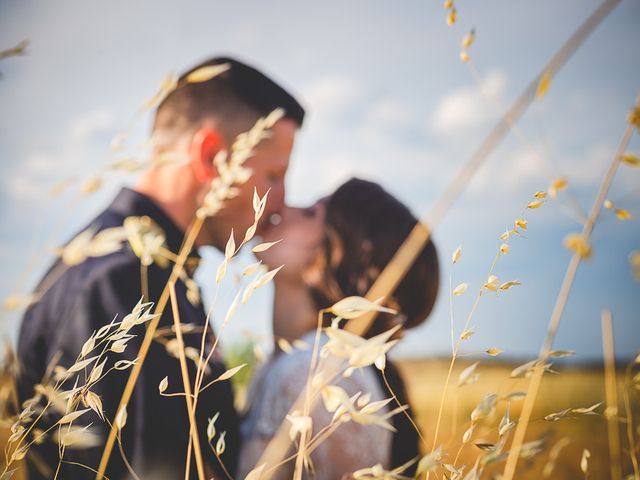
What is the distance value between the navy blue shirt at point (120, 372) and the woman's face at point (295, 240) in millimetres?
923

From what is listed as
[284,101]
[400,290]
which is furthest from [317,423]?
[284,101]

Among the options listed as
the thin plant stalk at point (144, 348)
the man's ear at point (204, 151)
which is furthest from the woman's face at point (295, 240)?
the thin plant stalk at point (144, 348)

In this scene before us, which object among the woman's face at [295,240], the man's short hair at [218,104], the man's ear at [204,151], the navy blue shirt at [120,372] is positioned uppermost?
the man's short hair at [218,104]

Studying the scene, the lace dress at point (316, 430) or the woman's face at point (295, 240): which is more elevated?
the woman's face at point (295, 240)

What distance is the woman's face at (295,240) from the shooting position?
2213 millimetres

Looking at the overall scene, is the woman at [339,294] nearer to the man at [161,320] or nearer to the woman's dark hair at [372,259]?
the woman's dark hair at [372,259]

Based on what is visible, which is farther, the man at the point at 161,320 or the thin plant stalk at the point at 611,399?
the man at the point at 161,320

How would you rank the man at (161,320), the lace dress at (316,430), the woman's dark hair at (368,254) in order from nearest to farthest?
1. the man at (161,320)
2. the lace dress at (316,430)
3. the woman's dark hair at (368,254)

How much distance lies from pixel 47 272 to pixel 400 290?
4.60ft

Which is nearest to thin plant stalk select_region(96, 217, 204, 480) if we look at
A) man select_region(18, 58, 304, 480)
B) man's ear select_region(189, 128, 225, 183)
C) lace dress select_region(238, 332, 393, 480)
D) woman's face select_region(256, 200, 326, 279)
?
man select_region(18, 58, 304, 480)

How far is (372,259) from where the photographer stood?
6.77 feet

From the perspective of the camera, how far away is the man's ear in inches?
64.3

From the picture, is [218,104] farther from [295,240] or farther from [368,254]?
[368,254]

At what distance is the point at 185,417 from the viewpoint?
1.03 metres
